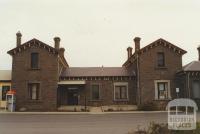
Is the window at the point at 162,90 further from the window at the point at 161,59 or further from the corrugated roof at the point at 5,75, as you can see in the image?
the corrugated roof at the point at 5,75

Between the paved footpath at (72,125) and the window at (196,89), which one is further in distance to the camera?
the window at (196,89)

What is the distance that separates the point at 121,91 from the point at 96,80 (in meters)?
2.99

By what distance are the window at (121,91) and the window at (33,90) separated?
8.36 m

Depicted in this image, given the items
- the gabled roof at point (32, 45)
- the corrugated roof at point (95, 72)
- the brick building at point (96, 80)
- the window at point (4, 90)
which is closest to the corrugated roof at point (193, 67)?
the brick building at point (96, 80)

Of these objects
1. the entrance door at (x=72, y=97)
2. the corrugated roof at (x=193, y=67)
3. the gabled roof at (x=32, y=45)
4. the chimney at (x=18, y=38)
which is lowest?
the entrance door at (x=72, y=97)

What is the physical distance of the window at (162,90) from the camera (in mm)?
35094

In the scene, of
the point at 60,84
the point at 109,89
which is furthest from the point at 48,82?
the point at 109,89

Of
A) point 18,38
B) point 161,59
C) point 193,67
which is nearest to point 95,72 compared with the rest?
point 161,59

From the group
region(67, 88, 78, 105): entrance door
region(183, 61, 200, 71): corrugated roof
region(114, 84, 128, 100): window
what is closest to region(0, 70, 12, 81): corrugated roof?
region(67, 88, 78, 105): entrance door

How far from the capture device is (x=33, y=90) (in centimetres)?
3512

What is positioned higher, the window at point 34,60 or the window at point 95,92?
the window at point 34,60

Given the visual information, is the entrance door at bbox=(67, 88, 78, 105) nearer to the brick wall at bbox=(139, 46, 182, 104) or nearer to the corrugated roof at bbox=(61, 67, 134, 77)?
the corrugated roof at bbox=(61, 67, 134, 77)

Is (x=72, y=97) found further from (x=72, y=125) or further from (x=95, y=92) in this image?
(x=72, y=125)

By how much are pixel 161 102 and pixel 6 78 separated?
17.2m
